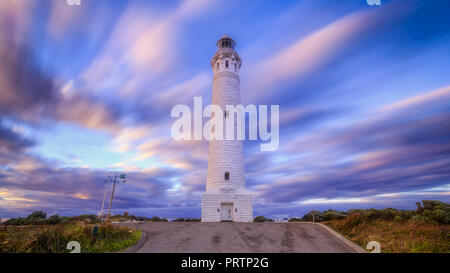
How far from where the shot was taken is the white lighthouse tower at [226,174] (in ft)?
85.9

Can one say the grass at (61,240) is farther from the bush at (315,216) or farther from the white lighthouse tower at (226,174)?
the bush at (315,216)

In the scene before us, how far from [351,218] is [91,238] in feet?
55.6

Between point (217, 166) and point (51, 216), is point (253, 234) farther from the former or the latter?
point (51, 216)

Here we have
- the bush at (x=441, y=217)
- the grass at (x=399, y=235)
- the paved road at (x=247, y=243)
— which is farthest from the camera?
the bush at (x=441, y=217)

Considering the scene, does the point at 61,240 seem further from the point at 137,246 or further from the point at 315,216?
the point at 315,216

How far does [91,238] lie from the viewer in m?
10.8

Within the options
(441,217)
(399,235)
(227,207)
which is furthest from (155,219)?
(441,217)

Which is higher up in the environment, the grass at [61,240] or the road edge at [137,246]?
the grass at [61,240]

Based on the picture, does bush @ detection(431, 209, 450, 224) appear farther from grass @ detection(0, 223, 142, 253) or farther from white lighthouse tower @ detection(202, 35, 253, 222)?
grass @ detection(0, 223, 142, 253)

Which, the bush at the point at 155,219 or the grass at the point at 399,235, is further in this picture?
the bush at the point at 155,219

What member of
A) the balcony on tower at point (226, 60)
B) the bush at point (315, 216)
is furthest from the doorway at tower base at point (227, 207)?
the balcony on tower at point (226, 60)

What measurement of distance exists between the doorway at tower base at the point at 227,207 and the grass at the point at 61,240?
46.7 feet

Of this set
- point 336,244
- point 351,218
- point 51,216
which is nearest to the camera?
point 336,244

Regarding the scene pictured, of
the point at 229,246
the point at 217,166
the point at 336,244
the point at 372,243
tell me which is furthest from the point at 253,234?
the point at 217,166
